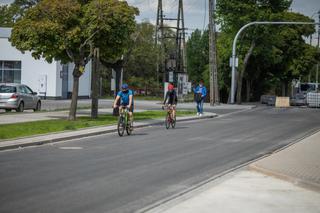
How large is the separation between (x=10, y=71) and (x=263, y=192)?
47.4 m

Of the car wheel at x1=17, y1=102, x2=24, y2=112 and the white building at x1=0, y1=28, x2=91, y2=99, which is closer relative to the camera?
the car wheel at x1=17, y1=102, x2=24, y2=112

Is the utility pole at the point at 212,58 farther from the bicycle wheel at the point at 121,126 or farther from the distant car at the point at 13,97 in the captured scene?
the bicycle wheel at the point at 121,126

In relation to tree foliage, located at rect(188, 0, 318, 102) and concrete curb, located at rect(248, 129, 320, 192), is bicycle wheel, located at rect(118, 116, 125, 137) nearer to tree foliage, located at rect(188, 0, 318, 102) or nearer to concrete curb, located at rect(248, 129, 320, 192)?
concrete curb, located at rect(248, 129, 320, 192)

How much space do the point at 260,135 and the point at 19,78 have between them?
3533cm

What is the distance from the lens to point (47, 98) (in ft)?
179

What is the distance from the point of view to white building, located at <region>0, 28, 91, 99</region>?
54156 millimetres

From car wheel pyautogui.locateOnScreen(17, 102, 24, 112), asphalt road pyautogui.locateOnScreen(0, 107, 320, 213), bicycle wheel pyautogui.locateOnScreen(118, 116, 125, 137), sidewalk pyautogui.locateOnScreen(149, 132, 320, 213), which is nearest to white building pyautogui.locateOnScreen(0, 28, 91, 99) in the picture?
car wheel pyautogui.locateOnScreen(17, 102, 24, 112)

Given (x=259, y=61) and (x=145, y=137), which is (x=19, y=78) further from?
(x=145, y=137)

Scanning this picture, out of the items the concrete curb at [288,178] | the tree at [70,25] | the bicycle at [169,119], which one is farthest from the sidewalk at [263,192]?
the tree at [70,25]

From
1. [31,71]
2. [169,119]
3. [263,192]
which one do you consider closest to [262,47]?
[31,71]

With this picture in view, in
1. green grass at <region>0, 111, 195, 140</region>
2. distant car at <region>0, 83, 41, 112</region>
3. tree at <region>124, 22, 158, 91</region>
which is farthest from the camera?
tree at <region>124, 22, 158, 91</region>

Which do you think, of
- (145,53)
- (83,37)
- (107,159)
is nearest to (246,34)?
(145,53)

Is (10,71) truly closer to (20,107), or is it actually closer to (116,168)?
(20,107)

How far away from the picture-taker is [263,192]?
10.5 m
